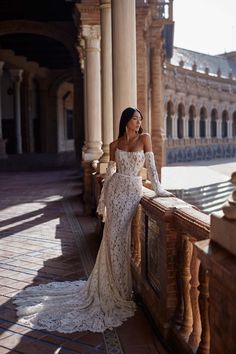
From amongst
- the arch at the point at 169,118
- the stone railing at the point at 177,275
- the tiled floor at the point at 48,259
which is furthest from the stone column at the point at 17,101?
the stone railing at the point at 177,275

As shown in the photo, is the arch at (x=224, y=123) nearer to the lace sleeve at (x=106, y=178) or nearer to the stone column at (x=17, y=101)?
the stone column at (x=17, y=101)

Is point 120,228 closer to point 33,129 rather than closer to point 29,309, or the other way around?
point 29,309

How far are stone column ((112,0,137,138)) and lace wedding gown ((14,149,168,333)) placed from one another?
8.21 ft

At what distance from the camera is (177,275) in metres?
3.70

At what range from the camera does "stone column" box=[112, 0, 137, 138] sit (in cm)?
700

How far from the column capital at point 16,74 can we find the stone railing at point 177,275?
27.9 meters

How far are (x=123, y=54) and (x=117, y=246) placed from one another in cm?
338

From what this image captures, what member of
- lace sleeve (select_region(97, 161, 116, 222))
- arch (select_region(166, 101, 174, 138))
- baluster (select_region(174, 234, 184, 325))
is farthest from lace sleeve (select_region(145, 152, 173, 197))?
arch (select_region(166, 101, 174, 138))

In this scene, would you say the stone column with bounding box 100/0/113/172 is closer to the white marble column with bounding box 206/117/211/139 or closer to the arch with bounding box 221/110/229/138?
the white marble column with bounding box 206/117/211/139

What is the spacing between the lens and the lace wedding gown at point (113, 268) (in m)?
4.53

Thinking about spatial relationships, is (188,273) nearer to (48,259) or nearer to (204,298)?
(204,298)

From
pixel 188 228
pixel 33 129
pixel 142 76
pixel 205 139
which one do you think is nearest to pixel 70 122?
pixel 33 129

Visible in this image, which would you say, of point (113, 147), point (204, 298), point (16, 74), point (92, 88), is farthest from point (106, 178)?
point (16, 74)

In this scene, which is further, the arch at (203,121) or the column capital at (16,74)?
the arch at (203,121)
